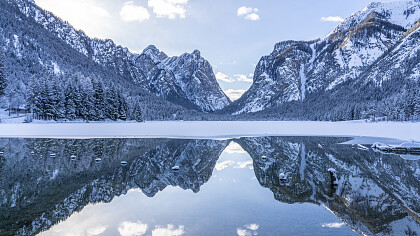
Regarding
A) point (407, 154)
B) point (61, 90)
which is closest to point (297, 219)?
point (407, 154)

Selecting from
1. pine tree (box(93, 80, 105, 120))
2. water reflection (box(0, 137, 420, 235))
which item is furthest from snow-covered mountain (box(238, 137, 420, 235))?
pine tree (box(93, 80, 105, 120))

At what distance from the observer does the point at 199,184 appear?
13.2 metres

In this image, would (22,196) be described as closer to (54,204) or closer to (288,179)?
(54,204)

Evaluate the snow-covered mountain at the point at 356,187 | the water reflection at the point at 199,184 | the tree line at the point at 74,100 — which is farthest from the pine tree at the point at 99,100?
the snow-covered mountain at the point at 356,187

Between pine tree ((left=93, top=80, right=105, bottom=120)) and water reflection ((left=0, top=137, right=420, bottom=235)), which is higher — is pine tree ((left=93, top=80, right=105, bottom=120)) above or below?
above

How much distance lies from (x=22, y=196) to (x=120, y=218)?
5.10 metres

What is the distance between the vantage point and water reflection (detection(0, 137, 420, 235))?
7.93 meters

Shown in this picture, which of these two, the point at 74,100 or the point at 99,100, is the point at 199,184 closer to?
the point at 74,100

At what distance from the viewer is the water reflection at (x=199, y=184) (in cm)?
793

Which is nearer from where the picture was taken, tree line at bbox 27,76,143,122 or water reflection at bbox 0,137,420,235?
water reflection at bbox 0,137,420,235

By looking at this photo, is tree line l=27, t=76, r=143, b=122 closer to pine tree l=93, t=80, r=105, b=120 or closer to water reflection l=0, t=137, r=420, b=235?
pine tree l=93, t=80, r=105, b=120

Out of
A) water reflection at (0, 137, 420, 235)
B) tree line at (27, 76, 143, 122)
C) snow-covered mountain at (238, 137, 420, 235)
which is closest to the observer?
water reflection at (0, 137, 420, 235)

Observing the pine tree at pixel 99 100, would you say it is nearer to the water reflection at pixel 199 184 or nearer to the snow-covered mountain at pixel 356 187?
the water reflection at pixel 199 184

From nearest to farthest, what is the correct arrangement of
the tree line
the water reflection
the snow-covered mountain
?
the water reflection < the snow-covered mountain < the tree line
